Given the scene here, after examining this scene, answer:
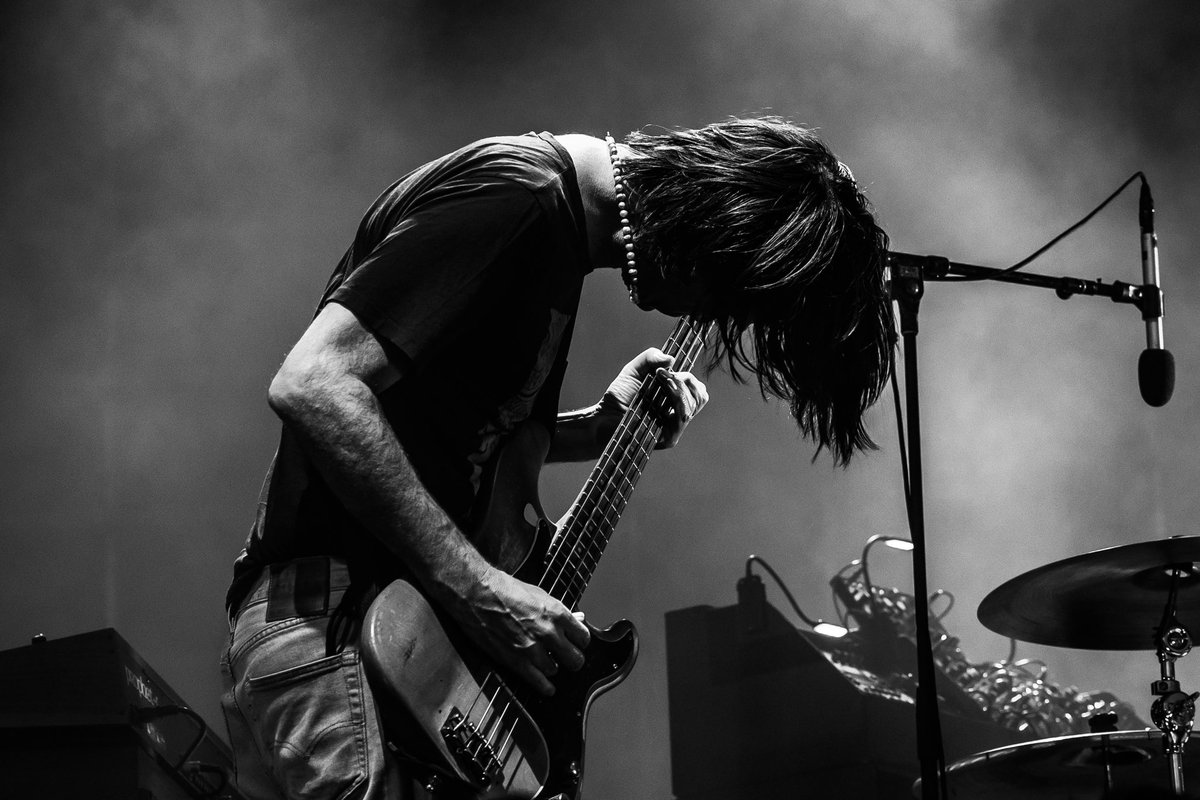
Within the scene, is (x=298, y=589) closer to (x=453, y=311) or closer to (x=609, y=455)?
(x=453, y=311)

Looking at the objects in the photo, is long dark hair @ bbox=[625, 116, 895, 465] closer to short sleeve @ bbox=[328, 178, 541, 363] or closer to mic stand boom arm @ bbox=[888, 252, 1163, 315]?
short sleeve @ bbox=[328, 178, 541, 363]

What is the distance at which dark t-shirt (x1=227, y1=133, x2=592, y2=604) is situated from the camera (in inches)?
57.7

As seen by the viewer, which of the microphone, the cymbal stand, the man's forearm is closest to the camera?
the man's forearm

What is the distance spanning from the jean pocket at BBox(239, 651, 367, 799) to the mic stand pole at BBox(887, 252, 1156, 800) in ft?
2.51

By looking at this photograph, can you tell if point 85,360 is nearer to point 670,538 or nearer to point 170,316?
point 170,316

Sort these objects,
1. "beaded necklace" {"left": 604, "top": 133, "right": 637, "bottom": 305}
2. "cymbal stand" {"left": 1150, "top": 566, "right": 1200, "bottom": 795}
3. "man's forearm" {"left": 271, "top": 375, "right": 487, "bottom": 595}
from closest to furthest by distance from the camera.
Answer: "man's forearm" {"left": 271, "top": 375, "right": 487, "bottom": 595} → "beaded necklace" {"left": 604, "top": 133, "right": 637, "bottom": 305} → "cymbal stand" {"left": 1150, "top": 566, "right": 1200, "bottom": 795}

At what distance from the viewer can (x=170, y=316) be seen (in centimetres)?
386

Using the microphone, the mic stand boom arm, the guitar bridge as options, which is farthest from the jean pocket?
the microphone

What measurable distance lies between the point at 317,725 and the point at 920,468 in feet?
3.14

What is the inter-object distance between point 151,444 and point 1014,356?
3.48 metres

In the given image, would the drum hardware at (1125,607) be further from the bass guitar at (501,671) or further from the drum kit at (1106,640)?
the bass guitar at (501,671)

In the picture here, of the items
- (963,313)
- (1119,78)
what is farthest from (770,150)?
(1119,78)

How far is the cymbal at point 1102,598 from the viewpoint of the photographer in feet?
8.58

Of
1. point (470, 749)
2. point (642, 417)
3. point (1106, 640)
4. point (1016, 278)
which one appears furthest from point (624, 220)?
point (1106, 640)
